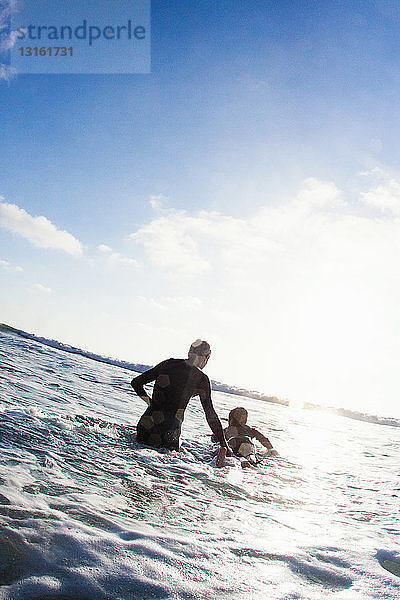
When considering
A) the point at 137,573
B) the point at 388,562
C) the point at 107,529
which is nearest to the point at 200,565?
the point at 137,573

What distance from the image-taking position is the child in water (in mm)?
5892

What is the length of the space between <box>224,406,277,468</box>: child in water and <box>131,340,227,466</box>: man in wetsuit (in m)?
0.96

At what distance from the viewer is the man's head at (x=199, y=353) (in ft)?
17.0

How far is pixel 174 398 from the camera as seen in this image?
201 inches

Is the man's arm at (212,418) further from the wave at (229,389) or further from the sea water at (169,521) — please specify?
the wave at (229,389)

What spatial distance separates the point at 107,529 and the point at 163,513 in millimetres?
618

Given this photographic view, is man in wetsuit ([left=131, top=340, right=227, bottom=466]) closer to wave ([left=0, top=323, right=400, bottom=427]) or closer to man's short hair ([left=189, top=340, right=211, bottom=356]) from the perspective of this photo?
man's short hair ([left=189, top=340, right=211, bottom=356])

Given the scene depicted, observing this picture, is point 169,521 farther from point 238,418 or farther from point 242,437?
point 238,418

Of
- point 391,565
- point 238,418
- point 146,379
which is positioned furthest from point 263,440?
point 391,565

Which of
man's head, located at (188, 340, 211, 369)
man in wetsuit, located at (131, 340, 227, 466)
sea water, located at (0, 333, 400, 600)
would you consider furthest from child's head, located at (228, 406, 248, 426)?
man's head, located at (188, 340, 211, 369)

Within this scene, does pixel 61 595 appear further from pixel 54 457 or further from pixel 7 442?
pixel 7 442

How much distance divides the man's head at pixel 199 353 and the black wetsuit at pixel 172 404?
9 centimetres

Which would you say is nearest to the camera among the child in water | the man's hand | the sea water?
the sea water

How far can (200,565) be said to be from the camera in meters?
1.98
